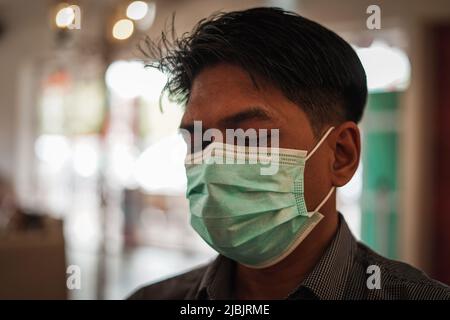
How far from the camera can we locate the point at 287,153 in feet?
3.40

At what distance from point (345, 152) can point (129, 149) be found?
5034 mm

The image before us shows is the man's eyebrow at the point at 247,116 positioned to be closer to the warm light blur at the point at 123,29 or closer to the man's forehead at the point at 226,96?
the man's forehead at the point at 226,96

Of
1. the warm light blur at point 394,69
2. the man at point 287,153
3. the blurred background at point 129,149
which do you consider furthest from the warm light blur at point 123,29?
the man at point 287,153

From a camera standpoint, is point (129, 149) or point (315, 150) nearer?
point (315, 150)

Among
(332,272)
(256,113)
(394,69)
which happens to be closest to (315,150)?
(256,113)

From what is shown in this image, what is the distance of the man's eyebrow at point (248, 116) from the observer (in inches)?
39.9

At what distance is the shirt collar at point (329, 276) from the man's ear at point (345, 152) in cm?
12

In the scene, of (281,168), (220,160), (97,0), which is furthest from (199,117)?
(97,0)

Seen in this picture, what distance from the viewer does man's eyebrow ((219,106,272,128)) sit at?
1.01 m

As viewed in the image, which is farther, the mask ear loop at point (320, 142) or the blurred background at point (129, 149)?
the blurred background at point (129, 149)

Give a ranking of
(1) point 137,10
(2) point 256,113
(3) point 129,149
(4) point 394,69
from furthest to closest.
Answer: (3) point 129,149 < (4) point 394,69 < (1) point 137,10 < (2) point 256,113

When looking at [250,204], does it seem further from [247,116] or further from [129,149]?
[129,149]

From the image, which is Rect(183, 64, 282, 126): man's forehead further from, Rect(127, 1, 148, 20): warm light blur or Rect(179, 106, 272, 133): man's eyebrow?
Rect(127, 1, 148, 20): warm light blur

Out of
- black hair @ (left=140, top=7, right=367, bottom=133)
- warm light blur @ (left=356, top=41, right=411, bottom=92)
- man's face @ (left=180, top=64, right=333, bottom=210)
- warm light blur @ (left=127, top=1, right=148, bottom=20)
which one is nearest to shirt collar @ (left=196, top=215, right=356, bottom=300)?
man's face @ (left=180, top=64, right=333, bottom=210)
